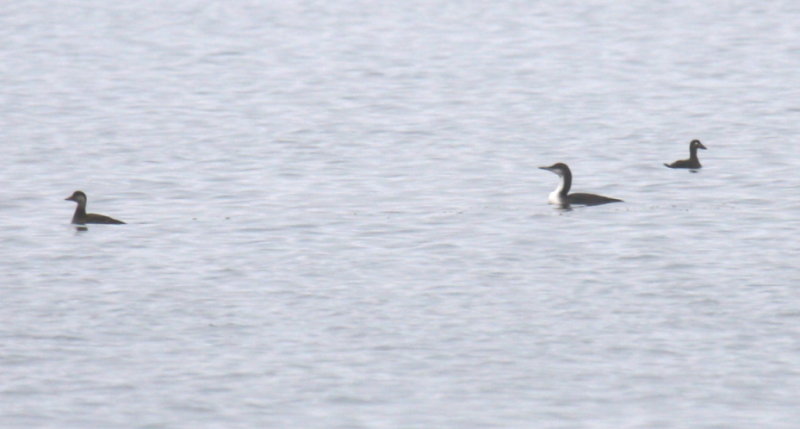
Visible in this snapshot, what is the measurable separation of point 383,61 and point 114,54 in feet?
29.8

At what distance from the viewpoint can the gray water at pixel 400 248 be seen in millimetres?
15781

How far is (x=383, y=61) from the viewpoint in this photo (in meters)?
54.8

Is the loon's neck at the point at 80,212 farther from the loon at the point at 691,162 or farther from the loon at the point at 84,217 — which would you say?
the loon at the point at 691,162

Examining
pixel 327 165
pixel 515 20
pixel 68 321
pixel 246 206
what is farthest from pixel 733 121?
pixel 515 20

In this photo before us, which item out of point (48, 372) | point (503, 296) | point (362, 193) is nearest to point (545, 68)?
point (362, 193)

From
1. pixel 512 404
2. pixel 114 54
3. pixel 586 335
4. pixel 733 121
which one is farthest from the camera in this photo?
pixel 114 54

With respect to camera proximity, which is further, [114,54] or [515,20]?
[515,20]

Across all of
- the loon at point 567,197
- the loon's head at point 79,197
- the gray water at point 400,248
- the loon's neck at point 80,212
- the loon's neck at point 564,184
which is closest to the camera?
the gray water at point 400,248

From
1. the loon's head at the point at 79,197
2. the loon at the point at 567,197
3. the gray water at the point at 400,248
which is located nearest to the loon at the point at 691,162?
the gray water at the point at 400,248

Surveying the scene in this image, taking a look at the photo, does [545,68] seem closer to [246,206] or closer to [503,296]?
[246,206]

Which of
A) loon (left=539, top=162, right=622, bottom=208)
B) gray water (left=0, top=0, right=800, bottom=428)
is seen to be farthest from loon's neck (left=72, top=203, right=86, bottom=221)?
loon (left=539, top=162, right=622, bottom=208)

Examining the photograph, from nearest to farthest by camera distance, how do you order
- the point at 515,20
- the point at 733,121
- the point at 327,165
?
1. the point at 327,165
2. the point at 733,121
3. the point at 515,20

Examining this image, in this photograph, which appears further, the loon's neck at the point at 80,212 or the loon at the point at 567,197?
the loon at the point at 567,197

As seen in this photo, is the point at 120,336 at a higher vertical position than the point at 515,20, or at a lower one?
lower
